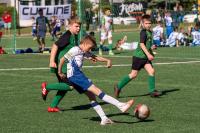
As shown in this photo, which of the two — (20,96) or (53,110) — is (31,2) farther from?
(53,110)

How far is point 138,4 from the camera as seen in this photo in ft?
138

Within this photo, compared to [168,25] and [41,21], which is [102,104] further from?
[168,25]

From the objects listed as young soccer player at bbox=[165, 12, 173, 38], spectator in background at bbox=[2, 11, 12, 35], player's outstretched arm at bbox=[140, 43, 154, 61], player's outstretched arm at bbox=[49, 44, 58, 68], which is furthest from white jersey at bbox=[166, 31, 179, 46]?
player's outstretched arm at bbox=[49, 44, 58, 68]

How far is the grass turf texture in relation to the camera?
9.69 meters

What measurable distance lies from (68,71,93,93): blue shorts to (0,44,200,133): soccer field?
553mm

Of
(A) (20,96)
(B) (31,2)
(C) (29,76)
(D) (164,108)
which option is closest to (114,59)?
(C) (29,76)

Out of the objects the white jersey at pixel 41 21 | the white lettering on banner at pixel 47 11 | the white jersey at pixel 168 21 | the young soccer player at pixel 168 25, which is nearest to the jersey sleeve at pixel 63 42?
the white lettering on banner at pixel 47 11

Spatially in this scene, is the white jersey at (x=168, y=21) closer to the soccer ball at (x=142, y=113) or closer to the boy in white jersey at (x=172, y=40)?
the boy in white jersey at (x=172, y=40)

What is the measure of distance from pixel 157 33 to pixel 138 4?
893 cm

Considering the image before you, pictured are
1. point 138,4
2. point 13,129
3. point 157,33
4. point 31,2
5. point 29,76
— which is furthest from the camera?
point 138,4

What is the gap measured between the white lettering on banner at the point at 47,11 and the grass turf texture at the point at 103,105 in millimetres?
10025

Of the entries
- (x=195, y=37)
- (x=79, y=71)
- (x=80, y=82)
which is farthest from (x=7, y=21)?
(x=80, y=82)

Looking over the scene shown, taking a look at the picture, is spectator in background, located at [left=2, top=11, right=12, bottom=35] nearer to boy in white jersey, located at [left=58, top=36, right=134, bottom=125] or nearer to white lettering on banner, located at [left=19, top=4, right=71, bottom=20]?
white lettering on banner, located at [left=19, top=4, right=71, bottom=20]

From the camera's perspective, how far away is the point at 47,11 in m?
30.4
